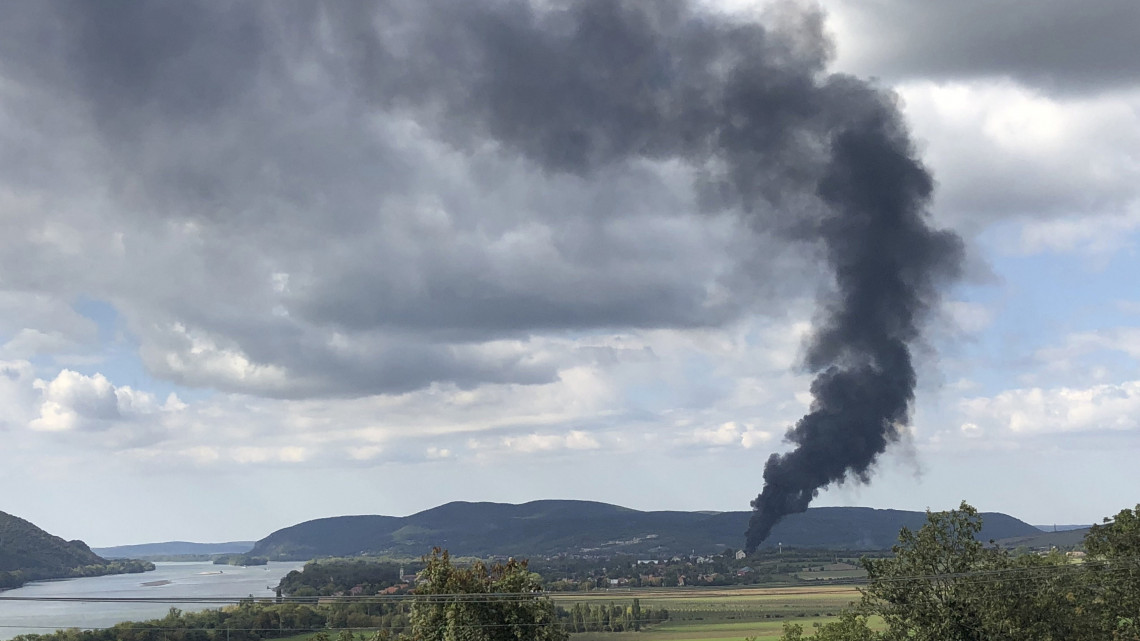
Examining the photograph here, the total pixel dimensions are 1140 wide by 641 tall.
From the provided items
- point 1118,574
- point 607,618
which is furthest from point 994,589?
point 607,618

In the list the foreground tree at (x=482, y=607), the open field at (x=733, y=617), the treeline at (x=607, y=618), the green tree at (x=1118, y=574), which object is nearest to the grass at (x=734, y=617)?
the open field at (x=733, y=617)

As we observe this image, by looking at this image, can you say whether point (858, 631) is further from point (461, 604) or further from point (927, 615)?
point (461, 604)

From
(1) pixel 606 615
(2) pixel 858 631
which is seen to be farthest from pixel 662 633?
(2) pixel 858 631

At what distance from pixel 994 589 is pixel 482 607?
26578 millimetres

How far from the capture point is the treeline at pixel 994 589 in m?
50.9

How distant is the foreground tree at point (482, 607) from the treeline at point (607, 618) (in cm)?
7265

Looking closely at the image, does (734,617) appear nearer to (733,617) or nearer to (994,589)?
(733,617)

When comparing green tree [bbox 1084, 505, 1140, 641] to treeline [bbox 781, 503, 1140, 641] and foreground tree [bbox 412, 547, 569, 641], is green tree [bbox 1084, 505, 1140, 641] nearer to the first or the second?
treeline [bbox 781, 503, 1140, 641]

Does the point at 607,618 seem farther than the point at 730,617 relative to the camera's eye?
No

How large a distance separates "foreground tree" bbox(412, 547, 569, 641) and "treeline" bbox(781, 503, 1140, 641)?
17833mm

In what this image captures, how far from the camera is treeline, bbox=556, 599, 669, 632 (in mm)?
133375

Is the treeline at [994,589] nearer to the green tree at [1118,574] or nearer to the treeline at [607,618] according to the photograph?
the green tree at [1118,574]

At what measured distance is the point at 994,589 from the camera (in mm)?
51656

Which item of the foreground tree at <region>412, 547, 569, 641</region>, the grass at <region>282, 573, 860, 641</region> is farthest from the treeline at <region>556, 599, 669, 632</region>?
the foreground tree at <region>412, 547, 569, 641</region>
